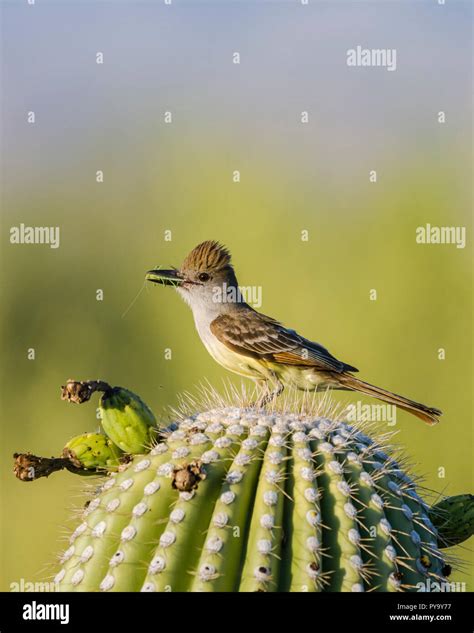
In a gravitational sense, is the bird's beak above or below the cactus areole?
above

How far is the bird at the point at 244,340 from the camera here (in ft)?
20.7

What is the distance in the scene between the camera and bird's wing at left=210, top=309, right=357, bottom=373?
6328mm

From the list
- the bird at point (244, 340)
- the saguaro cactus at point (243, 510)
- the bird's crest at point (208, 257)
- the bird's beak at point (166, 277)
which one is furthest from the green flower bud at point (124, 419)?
the bird's crest at point (208, 257)

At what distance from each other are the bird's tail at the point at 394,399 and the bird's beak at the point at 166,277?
1297 mm

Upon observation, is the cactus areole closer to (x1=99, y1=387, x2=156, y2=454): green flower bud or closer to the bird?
(x1=99, y1=387, x2=156, y2=454): green flower bud

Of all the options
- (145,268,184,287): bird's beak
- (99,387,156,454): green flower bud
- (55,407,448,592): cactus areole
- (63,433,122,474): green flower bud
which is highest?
(145,268,184,287): bird's beak

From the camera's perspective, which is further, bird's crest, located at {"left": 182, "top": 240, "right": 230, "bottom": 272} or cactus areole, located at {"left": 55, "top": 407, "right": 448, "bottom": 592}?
bird's crest, located at {"left": 182, "top": 240, "right": 230, "bottom": 272}

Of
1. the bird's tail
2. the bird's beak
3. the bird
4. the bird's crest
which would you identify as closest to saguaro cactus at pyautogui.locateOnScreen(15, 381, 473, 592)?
the bird's tail

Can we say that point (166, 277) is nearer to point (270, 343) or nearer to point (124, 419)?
point (270, 343)

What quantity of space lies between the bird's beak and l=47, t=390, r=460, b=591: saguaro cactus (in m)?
2.53

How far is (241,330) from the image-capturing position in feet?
21.4

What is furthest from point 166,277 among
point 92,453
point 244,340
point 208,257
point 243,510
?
point 243,510

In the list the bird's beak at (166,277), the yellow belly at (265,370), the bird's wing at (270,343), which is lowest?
the yellow belly at (265,370)

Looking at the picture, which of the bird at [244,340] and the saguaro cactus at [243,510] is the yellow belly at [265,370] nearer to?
the bird at [244,340]
